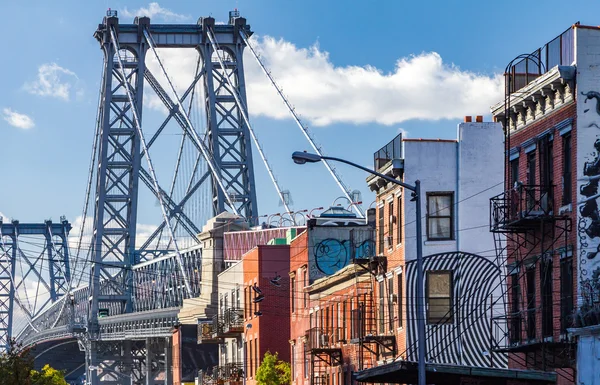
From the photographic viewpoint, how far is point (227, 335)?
84500mm

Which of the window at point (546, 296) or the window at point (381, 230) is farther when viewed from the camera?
the window at point (381, 230)

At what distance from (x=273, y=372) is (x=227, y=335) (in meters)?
14.4

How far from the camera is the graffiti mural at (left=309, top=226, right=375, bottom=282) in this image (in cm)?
6681

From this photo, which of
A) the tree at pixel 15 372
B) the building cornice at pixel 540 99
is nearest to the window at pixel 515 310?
the building cornice at pixel 540 99

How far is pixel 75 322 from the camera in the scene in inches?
6644

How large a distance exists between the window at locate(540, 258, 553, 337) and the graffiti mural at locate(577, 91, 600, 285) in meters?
1.99

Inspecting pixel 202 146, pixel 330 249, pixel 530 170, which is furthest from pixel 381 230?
pixel 202 146

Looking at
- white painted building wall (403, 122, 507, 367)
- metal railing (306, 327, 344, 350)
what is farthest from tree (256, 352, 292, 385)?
white painted building wall (403, 122, 507, 367)

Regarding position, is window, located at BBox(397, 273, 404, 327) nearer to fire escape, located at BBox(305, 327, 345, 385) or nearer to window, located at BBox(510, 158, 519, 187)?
fire escape, located at BBox(305, 327, 345, 385)

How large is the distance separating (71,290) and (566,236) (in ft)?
493

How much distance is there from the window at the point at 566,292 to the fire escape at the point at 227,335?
1664 inches

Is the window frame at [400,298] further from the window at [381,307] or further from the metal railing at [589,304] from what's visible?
the metal railing at [589,304]

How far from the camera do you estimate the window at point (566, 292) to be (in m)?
36.6

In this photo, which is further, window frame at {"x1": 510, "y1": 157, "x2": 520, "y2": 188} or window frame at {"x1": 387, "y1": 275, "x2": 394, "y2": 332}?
window frame at {"x1": 387, "y1": 275, "x2": 394, "y2": 332}
